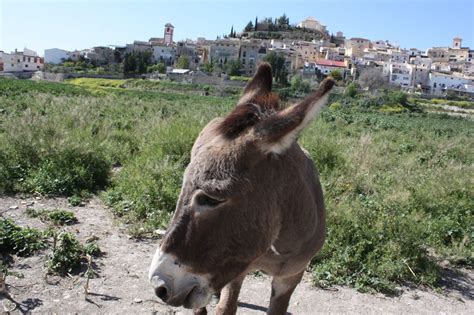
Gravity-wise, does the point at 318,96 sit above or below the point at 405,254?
above

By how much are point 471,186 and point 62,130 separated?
A: 32.8 ft

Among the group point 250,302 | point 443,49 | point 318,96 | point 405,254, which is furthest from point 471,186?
point 443,49

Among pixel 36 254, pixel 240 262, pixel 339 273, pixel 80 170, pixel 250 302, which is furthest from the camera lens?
pixel 80 170

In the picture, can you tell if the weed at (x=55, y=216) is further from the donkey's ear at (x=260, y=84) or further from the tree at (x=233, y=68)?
the tree at (x=233, y=68)

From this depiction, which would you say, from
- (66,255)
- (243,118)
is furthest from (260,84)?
(66,255)

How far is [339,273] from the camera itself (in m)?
5.82

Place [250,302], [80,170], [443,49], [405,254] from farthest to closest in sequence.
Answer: [443,49]
[80,170]
[405,254]
[250,302]

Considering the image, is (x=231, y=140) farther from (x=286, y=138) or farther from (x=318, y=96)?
(x=318, y=96)

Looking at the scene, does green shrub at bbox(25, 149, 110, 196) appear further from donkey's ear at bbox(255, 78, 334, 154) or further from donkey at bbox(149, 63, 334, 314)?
donkey's ear at bbox(255, 78, 334, 154)

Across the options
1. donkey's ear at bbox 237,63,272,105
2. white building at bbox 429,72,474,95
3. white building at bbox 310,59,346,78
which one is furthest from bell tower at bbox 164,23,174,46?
donkey's ear at bbox 237,63,272,105

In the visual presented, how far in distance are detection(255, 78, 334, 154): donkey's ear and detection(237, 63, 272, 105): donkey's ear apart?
64 cm

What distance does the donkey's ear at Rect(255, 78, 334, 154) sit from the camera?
192 cm

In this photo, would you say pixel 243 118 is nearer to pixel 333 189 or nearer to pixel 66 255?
pixel 66 255

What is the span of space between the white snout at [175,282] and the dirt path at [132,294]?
2782mm
